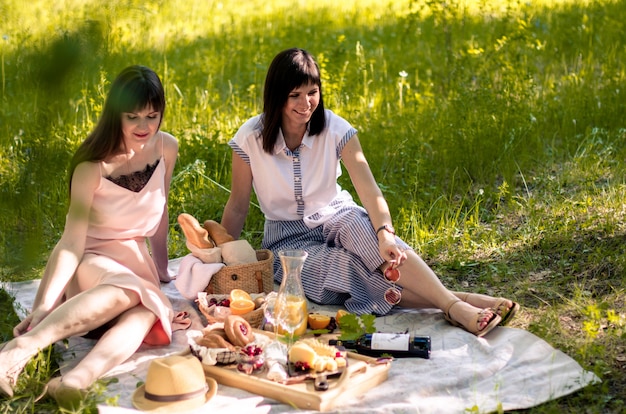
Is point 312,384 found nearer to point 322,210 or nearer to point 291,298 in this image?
point 291,298

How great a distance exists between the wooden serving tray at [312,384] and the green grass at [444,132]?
470mm

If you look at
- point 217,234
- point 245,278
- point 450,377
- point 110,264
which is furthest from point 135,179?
point 450,377

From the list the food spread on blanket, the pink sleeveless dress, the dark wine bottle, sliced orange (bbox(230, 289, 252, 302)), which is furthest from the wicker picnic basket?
the food spread on blanket

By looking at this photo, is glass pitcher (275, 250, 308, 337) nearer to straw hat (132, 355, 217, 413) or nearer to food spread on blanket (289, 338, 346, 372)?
food spread on blanket (289, 338, 346, 372)

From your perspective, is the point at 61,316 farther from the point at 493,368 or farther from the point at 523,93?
the point at 523,93

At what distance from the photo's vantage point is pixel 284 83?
363 cm

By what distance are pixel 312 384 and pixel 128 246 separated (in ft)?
3.52

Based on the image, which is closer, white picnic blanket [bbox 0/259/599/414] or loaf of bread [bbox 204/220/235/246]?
white picnic blanket [bbox 0/259/599/414]

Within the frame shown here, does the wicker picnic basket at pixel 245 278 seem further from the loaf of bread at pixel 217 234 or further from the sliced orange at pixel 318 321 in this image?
the sliced orange at pixel 318 321

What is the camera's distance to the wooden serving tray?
2.74 metres

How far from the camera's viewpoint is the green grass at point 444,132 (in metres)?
1.08

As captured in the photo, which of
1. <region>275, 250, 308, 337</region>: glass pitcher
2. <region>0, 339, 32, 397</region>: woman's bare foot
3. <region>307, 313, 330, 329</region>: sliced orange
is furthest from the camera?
<region>307, 313, 330, 329</region>: sliced orange

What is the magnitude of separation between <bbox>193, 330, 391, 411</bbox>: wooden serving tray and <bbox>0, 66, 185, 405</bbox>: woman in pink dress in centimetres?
39

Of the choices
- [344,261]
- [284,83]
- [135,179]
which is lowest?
[344,261]
